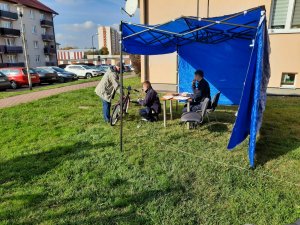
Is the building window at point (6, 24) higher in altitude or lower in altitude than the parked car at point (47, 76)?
higher

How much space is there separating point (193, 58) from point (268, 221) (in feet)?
22.0

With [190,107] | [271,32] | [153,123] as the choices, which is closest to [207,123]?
[190,107]

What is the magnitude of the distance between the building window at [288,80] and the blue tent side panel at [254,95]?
22.7 feet

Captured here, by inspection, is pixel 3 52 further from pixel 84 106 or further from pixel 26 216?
pixel 26 216

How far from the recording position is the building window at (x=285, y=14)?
9.12 meters

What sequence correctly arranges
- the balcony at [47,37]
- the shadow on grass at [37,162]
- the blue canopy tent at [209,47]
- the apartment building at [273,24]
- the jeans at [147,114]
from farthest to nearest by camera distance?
→ the balcony at [47,37] → the apartment building at [273,24] → the jeans at [147,114] → the blue canopy tent at [209,47] → the shadow on grass at [37,162]

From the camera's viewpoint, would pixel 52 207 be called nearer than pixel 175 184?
Yes

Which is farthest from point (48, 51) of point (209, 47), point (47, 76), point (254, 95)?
point (254, 95)

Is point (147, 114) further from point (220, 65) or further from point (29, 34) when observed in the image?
point (29, 34)

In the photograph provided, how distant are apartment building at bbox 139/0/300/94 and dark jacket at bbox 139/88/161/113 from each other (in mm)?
Answer: 5127

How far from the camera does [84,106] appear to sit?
8852 millimetres

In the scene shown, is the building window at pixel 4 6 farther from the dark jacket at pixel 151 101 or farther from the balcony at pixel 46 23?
the dark jacket at pixel 151 101

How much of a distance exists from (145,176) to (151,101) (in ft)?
9.80

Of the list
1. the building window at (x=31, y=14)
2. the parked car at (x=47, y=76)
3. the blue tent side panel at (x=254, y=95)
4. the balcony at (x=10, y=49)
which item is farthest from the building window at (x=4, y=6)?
the blue tent side panel at (x=254, y=95)
